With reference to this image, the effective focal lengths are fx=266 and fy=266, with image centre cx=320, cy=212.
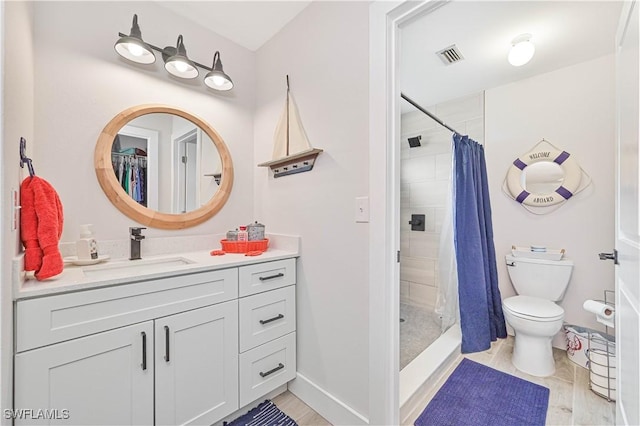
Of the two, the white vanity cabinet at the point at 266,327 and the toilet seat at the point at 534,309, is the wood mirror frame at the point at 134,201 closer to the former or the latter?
the white vanity cabinet at the point at 266,327

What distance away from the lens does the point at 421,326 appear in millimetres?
2430

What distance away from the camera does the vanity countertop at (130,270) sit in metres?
0.93

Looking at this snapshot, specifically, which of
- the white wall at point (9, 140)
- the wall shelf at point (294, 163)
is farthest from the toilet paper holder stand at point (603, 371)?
the white wall at point (9, 140)

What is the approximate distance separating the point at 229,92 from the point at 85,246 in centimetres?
131

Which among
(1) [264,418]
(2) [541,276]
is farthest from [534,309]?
(1) [264,418]

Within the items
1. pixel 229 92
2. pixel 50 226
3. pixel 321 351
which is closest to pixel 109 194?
pixel 50 226

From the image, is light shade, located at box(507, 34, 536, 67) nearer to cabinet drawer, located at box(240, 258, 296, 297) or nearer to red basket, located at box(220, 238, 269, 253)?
cabinet drawer, located at box(240, 258, 296, 297)

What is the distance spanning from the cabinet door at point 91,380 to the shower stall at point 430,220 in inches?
70.5

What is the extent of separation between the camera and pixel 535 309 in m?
1.86

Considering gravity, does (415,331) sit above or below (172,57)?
below

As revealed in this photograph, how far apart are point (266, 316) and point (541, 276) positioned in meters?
2.17

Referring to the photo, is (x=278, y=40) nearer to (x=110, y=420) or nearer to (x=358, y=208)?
(x=358, y=208)

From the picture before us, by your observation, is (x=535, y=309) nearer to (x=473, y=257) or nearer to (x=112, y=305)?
(x=473, y=257)

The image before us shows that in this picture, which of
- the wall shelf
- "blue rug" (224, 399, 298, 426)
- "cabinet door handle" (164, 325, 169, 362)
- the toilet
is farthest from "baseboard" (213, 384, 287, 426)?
the toilet
